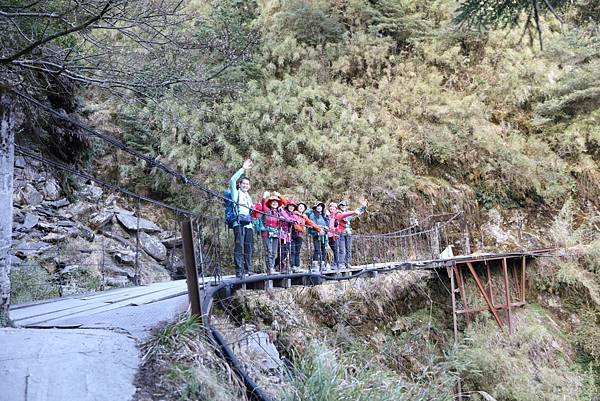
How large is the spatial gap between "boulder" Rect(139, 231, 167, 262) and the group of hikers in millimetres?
4349

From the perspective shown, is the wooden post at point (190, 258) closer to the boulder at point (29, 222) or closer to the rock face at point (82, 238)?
the rock face at point (82, 238)

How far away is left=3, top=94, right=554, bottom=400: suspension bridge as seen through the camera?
321cm

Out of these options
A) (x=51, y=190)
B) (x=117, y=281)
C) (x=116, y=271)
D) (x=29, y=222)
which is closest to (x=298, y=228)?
(x=117, y=281)

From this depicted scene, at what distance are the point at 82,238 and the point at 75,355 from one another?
26.9ft

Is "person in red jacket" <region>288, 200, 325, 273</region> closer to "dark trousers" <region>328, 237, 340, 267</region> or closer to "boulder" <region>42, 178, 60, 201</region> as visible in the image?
"dark trousers" <region>328, 237, 340, 267</region>

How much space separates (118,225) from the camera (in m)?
10.7

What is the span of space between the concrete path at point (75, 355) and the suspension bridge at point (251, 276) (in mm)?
38

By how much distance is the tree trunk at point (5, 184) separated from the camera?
310cm

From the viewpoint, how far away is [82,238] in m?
9.68

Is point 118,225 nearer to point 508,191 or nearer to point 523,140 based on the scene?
point 508,191

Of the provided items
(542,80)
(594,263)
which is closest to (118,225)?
(594,263)

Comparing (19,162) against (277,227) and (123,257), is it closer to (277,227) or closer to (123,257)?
(123,257)

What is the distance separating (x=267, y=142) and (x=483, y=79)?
7024 millimetres

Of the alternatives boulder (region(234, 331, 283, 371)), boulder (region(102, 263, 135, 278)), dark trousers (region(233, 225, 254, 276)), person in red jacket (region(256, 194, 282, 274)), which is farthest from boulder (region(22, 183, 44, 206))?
boulder (region(234, 331, 283, 371))
